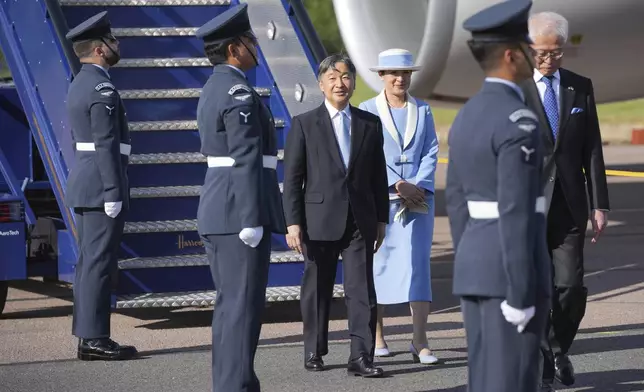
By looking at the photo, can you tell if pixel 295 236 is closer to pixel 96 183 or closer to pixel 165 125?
pixel 96 183

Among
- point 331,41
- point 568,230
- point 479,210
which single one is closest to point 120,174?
point 568,230

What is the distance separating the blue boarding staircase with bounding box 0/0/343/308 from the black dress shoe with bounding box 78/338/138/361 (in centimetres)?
55

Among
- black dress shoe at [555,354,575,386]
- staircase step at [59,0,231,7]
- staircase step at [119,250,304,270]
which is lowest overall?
black dress shoe at [555,354,575,386]

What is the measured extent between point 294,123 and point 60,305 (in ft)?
10.5

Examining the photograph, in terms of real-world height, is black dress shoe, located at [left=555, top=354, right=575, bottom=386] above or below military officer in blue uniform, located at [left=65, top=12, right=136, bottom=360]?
below

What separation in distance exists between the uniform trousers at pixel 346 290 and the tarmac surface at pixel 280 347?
185mm

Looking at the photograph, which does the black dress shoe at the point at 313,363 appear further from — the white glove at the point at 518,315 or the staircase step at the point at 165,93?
the white glove at the point at 518,315

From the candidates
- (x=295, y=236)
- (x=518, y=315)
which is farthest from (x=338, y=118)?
(x=518, y=315)

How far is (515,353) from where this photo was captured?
4.07 metres

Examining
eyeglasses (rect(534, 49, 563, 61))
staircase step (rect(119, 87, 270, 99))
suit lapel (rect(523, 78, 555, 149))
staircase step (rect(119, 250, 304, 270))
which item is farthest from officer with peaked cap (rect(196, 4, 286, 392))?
staircase step (rect(119, 87, 270, 99))

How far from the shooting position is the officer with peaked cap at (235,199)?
5379mm

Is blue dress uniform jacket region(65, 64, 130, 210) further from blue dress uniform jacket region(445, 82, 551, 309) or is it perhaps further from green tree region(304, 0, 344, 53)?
green tree region(304, 0, 344, 53)

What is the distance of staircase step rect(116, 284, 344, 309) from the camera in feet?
25.0

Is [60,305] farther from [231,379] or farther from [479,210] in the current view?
[479,210]
